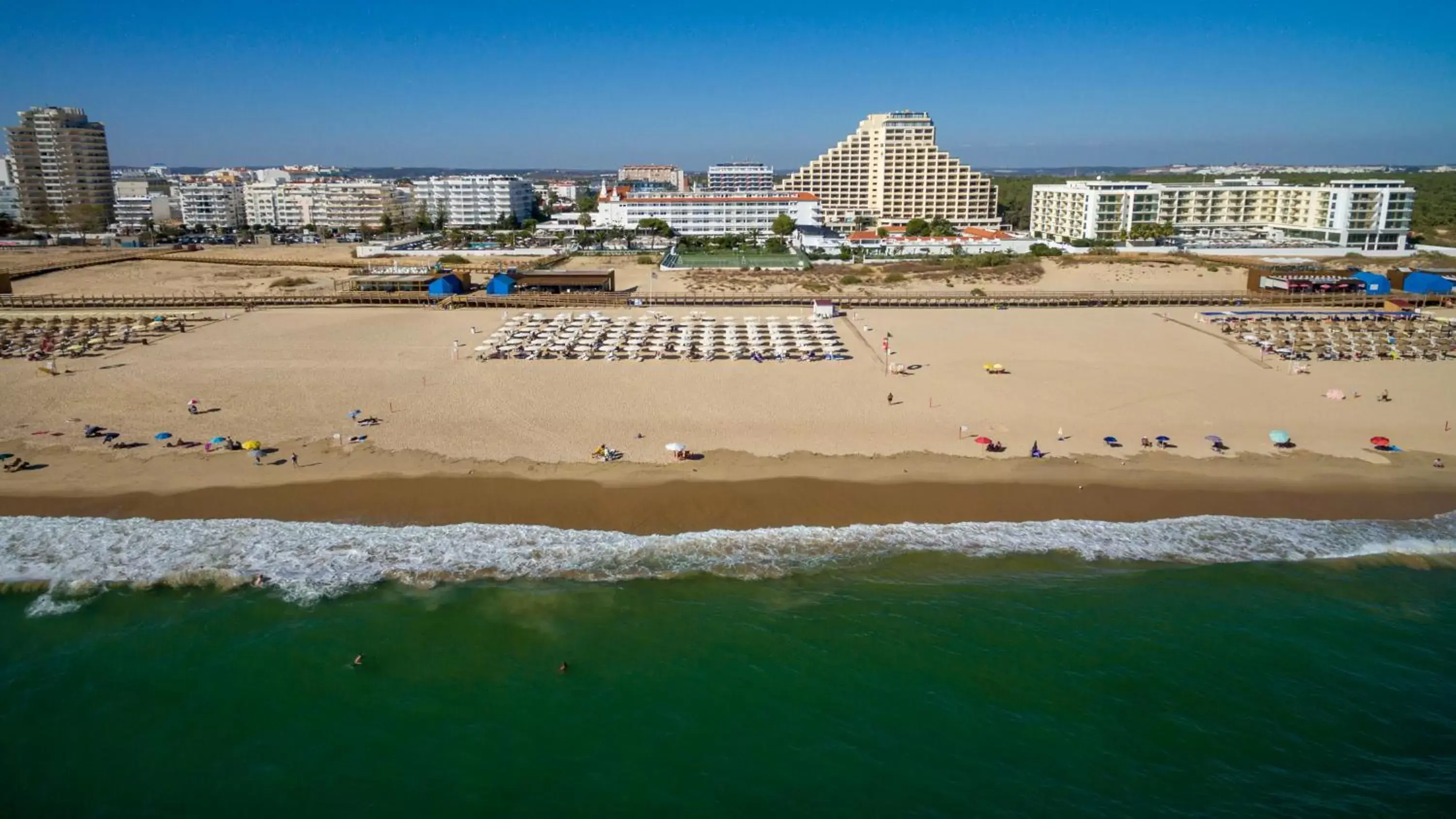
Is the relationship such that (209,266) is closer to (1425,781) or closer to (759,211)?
(759,211)

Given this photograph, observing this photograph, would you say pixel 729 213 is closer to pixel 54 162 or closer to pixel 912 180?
pixel 912 180

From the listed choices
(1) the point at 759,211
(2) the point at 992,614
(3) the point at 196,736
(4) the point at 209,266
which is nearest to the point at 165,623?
(3) the point at 196,736

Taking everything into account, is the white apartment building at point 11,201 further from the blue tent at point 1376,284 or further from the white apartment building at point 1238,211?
the blue tent at point 1376,284

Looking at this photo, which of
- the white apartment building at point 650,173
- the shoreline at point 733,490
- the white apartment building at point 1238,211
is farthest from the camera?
the white apartment building at point 650,173

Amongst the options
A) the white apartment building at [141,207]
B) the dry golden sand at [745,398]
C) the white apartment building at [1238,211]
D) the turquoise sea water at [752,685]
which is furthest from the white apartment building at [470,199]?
the turquoise sea water at [752,685]

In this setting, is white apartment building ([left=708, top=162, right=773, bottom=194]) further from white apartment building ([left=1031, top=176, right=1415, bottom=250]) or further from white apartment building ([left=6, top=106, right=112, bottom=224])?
white apartment building ([left=6, top=106, right=112, bottom=224])

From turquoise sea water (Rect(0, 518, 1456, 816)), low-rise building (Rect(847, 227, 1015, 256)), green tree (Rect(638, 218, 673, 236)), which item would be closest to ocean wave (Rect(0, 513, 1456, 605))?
turquoise sea water (Rect(0, 518, 1456, 816))
